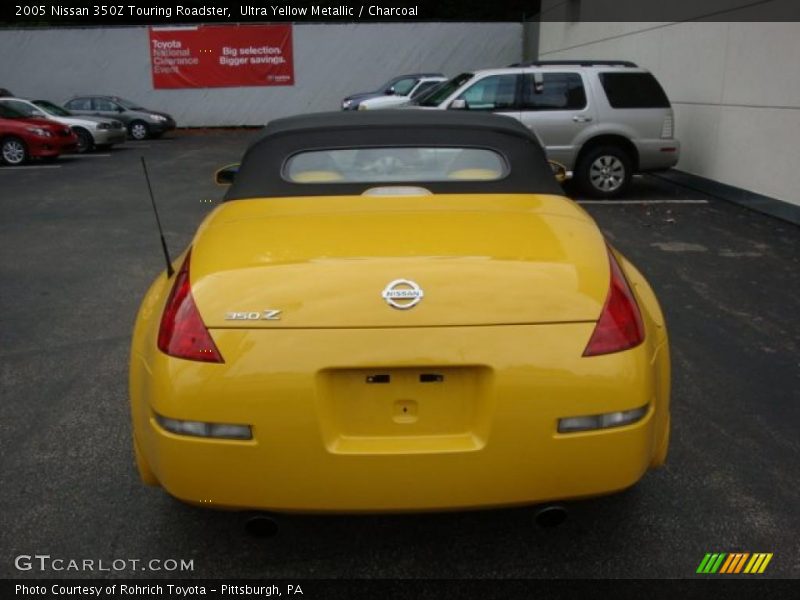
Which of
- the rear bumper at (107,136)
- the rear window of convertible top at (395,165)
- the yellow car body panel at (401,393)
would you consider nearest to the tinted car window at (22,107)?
the rear bumper at (107,136)

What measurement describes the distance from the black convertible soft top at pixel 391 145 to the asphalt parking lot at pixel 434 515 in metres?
1.46

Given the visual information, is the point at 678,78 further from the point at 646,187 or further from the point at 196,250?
the point at 196,250

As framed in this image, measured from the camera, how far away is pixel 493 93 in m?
11.5

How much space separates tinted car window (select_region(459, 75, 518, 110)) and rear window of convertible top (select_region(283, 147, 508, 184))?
796 centimetres

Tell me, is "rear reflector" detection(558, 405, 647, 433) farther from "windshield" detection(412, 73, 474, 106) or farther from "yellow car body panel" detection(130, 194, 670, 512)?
"windshield" detection(412, 73, 474, 106)

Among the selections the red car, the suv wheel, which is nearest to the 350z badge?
the suv wheel

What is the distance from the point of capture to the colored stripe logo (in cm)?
281

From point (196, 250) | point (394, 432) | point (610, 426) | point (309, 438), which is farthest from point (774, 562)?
point (196, 250)

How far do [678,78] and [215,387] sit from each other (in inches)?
507

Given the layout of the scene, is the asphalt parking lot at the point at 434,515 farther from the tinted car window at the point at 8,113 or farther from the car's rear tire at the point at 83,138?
the car's rear tire at the point at 83,138

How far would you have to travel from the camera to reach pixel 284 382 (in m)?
2.38

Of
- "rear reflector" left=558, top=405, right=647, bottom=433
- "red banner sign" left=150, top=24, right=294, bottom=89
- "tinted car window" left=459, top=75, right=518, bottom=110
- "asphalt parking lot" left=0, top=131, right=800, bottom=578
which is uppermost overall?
"red banner sign" left=150, top=24, right=294, bottom=89

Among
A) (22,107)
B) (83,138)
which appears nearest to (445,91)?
(22,107)

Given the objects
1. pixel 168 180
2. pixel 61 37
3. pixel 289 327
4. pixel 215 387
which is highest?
pixel 61 37
